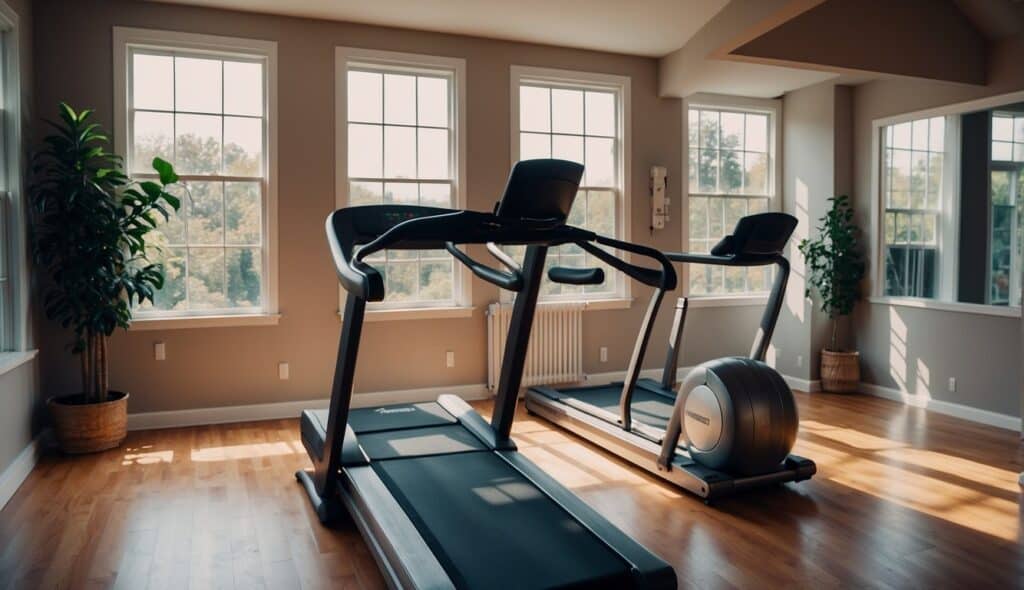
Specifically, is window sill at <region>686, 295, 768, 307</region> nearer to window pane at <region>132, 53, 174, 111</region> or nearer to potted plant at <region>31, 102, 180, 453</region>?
potted plant at <region>31, 102, 180, 453</region>

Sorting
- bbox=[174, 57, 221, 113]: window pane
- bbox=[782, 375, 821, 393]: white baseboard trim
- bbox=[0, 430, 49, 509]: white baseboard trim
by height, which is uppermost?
bbox=[174, 57, 221, 113]: window pane

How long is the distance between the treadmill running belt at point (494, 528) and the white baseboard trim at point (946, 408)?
12.8ft

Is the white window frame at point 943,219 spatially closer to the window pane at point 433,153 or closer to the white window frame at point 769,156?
the white window frame at point 769,156

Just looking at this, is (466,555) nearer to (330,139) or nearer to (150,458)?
(150,458)

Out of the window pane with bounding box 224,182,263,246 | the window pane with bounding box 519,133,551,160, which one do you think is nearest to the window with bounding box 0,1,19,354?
the window pane with bounding box 224,182,263,246

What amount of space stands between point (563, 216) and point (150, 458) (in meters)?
3.10

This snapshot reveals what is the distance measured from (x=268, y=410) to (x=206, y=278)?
1.05 m

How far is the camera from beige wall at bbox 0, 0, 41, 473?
3830 millimetres

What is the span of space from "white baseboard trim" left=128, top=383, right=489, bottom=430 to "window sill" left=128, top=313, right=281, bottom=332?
23.6 inches

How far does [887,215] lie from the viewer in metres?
6.15

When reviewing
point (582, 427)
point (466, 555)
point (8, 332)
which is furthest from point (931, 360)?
point (8, 332)

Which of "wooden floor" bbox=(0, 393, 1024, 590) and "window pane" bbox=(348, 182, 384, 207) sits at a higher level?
"window pane" bbox=(348, 182, 384, 207)

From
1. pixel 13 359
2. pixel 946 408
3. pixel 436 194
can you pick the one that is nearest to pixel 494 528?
pixel 13 359

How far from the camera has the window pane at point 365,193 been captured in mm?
5539
